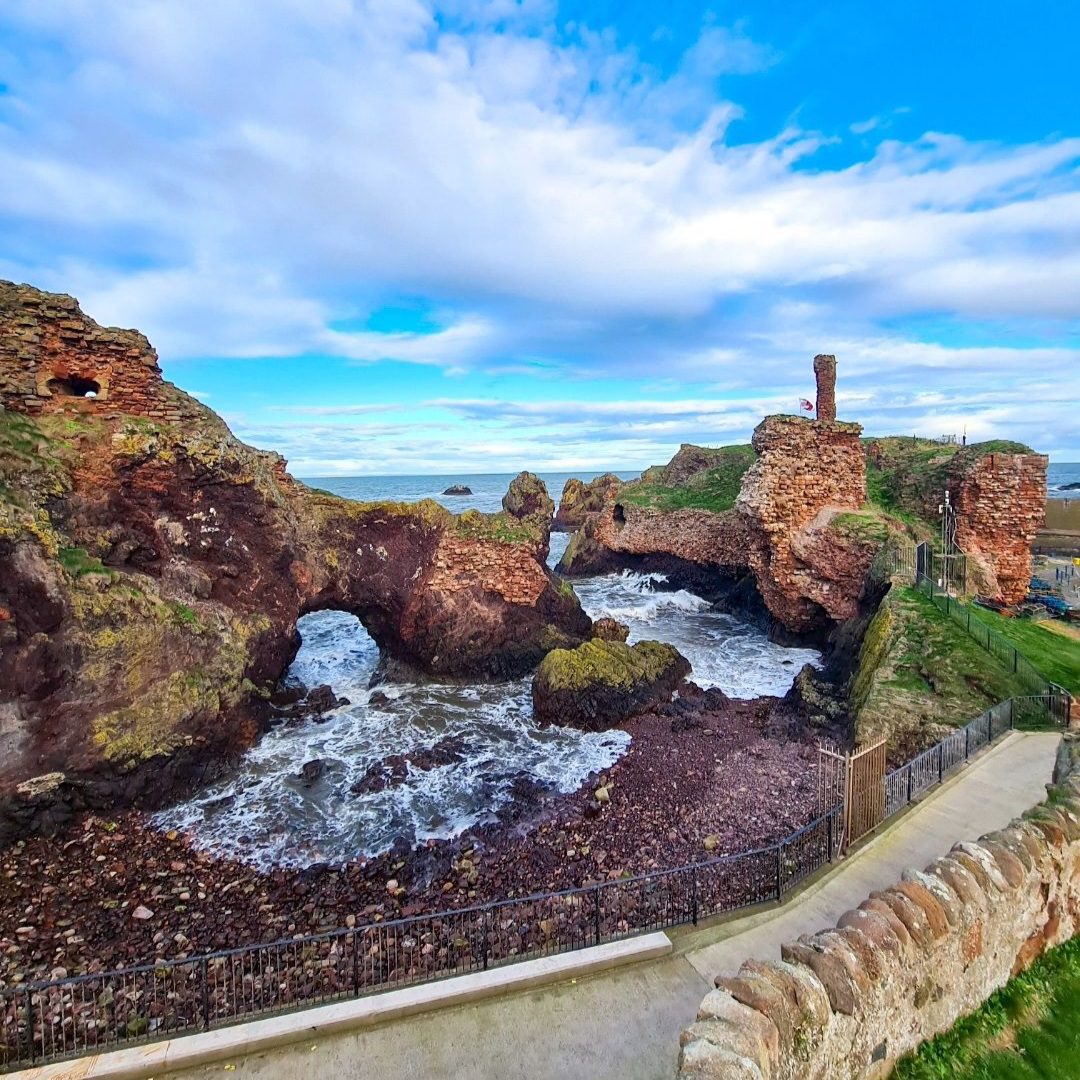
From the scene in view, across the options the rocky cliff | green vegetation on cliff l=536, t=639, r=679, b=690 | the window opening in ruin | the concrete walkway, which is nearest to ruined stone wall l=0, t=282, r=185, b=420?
the window opening in ruin

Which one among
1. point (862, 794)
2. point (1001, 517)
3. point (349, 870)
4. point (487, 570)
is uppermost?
point (1001, 517)

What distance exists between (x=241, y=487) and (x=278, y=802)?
910cm

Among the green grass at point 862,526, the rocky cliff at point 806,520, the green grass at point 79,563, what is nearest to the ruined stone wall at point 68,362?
the green grass at point 79,563

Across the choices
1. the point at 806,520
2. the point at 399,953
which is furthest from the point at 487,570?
the point at 399,953

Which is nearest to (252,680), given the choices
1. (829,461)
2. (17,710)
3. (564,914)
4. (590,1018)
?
(17,710)

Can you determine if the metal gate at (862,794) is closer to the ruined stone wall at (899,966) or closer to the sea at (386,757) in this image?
the ruined stone wall at (899,966)

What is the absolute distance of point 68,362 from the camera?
1631 cm

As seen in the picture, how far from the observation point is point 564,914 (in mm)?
10227

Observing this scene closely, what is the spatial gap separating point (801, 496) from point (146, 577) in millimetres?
23789

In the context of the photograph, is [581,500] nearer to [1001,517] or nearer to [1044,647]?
[1001,517]

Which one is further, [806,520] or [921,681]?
[806,520]

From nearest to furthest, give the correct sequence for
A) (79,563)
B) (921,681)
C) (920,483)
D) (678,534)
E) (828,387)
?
(79,563), (921,681), (920,483), (828,387), (678,534)

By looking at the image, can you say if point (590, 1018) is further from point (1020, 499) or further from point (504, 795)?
point (1020, 499)

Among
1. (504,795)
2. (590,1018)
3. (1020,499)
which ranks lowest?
(504,795)
